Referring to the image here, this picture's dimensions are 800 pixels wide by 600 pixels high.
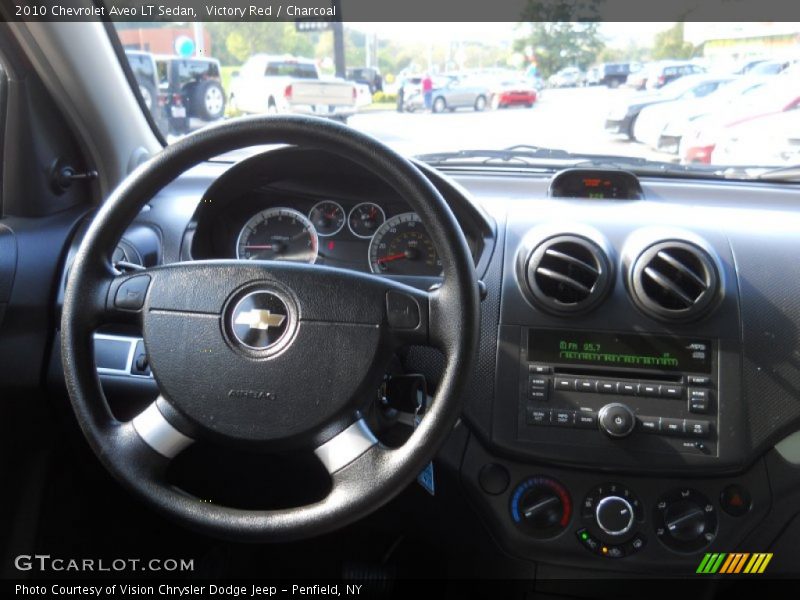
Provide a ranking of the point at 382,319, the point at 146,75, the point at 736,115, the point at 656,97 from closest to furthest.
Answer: the point at 382,319
the point at 736,115
the point at 656,97
the point at 146,75

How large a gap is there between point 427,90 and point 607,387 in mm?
1521

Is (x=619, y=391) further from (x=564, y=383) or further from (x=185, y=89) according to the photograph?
(x=185, y=89)

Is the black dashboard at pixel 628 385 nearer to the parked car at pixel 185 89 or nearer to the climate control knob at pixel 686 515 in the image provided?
the climate control knob at pixel 686 515

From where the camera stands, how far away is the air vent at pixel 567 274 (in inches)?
77.5

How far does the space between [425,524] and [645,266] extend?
943 millimetres

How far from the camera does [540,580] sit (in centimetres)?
215

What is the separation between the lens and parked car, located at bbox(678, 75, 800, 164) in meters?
2.46

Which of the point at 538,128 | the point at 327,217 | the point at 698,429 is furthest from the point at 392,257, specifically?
the point at 698,429

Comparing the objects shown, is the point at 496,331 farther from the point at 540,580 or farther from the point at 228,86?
the point at 228,86

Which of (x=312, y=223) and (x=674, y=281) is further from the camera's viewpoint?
(x=312, y=223)

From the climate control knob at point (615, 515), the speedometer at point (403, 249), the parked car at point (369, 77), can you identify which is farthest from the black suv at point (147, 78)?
the climate control knob at point (615, 515)

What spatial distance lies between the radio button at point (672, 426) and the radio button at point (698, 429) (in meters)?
0.02

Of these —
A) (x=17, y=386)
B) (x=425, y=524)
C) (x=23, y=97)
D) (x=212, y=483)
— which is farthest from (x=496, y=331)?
(x=23, y=97)

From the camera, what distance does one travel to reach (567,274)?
78.8 inches
